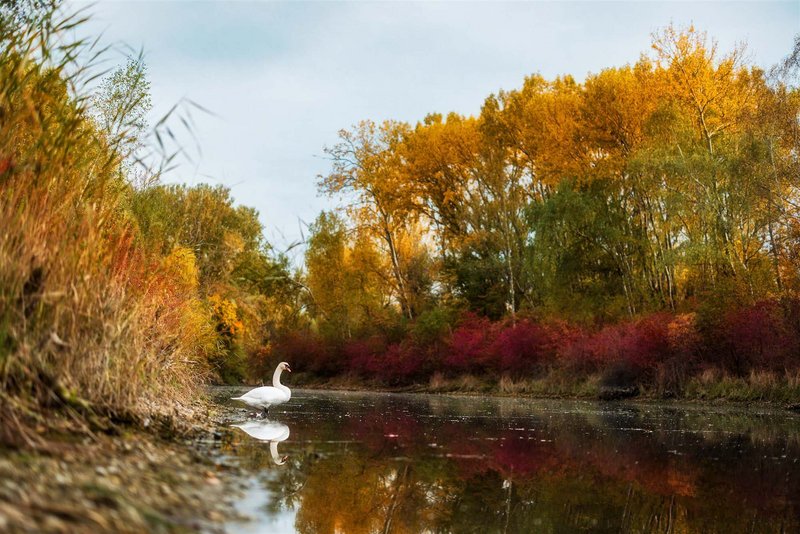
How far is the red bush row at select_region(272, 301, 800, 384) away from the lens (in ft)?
79.3

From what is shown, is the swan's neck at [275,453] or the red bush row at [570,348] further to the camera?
the red bush row at [570,348]

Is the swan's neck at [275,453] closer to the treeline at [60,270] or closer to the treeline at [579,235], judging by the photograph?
the treeline at [60,270]

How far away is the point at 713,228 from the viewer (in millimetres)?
28031

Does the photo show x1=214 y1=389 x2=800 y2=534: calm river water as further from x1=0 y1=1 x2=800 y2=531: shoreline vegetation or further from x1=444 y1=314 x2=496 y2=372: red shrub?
x1=444 y1=314 x2=496 y2=372: red shrub

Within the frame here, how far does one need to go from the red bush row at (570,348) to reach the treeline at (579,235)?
0.07 meters

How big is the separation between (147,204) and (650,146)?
21.3 m

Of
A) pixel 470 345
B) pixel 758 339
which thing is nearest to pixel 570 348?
pixel 470 345

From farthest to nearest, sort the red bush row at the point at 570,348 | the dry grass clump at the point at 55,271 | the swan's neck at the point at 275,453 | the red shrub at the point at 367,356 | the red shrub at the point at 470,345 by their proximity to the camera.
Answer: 1. the red shrub at the point at 367,356
2. the red shrub at the point at 470,345
3. the red bush row at the point at 570,348
4. the swan's neck at the point at 275,453
5. the dry grass clump at the point at 55,271

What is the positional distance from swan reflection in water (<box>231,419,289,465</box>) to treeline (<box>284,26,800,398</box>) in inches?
618

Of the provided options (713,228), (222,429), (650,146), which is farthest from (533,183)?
(222,429)

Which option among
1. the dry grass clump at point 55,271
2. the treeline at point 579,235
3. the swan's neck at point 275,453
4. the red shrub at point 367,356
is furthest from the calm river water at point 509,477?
the red shrub at point 367,356

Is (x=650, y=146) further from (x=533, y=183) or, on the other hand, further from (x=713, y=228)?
(x=533, y=183)

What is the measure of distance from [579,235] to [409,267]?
12962mm

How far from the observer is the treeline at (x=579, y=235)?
26156 mm
